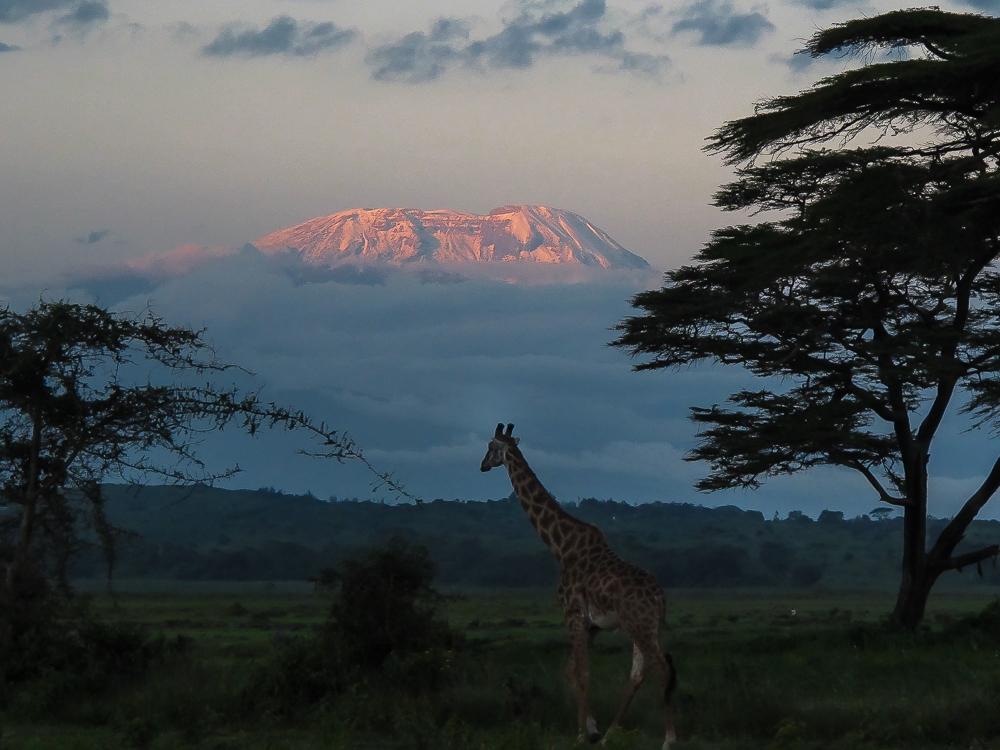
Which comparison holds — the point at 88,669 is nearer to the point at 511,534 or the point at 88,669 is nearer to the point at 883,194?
the point at 883,194

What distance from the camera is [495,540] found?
111688 millimetres

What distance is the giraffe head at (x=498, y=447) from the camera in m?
14.4

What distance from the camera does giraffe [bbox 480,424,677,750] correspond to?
1181 centimetres

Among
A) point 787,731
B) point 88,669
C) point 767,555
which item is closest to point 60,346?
point 88,669

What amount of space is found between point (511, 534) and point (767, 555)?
25.4 meters

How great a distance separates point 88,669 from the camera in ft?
45.9

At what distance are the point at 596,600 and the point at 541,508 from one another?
1.82m

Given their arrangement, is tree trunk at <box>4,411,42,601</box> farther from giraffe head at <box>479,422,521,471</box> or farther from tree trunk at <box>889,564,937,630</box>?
tree trunk at <box>889,564,937,630</box>

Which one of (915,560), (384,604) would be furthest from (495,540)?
(384,604)

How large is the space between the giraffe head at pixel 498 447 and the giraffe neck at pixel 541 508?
7 cm

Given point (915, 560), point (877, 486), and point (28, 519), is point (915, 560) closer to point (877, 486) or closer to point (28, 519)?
point (877, 486)

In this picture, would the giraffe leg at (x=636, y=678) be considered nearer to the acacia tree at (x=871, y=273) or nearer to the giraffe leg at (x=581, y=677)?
Result: the giraffe leg at (x=581, y=677)

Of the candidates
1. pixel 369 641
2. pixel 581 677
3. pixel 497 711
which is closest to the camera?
pixel 581 677

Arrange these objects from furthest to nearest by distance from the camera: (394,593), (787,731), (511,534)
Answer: (511,534) → (394,593) → (787,731)
